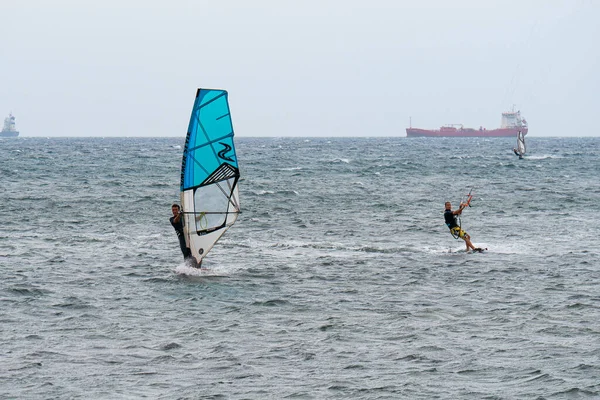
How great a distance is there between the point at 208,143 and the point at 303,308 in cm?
513

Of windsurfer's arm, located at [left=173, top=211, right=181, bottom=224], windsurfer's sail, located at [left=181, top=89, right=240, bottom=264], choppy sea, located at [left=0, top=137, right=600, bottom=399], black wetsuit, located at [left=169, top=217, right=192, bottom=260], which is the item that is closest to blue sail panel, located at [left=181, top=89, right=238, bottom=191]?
windsurfer's sail, located at [left=181, top=89, right=240, bottom=264]

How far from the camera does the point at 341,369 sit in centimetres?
1254

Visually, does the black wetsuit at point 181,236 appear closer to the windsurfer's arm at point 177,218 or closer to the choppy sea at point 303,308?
the windsurfer's arm at point 177,218

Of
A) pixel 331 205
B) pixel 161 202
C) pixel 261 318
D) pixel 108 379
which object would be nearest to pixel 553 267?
pixel 261 318

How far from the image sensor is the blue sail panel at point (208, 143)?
1964 centimetres

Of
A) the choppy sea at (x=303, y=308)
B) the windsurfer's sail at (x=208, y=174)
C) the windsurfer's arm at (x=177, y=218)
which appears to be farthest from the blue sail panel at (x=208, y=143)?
the choppy sea at (x=303, y=308)

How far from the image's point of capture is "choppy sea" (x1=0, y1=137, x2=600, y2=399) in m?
12.0

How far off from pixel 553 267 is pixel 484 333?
737 cm

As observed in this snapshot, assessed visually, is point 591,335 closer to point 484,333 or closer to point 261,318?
point 484,333

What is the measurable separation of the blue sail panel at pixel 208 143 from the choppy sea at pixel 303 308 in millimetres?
2193

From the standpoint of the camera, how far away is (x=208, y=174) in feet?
66.0

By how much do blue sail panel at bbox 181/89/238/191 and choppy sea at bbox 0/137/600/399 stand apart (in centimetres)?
219

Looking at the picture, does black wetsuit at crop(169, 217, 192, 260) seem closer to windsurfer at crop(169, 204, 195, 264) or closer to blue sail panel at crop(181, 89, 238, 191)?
windsurfer at crop(169, 204, 195, 264)

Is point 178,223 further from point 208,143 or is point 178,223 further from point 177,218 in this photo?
point 208,143
